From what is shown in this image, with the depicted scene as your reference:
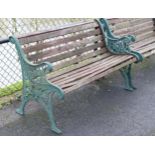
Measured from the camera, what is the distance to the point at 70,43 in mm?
3893

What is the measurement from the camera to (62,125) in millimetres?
3527

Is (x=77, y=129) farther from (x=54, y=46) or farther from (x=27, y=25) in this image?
(x=27, y=25)

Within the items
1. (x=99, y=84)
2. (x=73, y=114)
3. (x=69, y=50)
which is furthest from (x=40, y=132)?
(x=99, y=84)

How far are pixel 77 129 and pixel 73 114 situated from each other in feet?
1.15

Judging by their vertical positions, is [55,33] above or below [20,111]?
above

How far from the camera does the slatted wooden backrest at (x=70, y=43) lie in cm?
353

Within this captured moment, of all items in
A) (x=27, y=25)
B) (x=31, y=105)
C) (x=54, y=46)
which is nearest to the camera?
(x=54, y=46)

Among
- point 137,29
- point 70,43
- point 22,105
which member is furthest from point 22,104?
point 137,29

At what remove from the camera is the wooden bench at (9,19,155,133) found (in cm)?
336

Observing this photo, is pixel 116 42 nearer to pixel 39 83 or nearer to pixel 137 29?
pixel 137 29

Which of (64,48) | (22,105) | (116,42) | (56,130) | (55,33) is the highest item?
(55,33)

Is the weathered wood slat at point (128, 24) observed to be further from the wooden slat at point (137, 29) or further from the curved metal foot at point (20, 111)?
the curved metal foot at point (20, 111)

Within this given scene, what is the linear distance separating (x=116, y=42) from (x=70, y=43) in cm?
72

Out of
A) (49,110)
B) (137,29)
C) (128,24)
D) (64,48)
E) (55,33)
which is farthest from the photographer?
(137,29)
